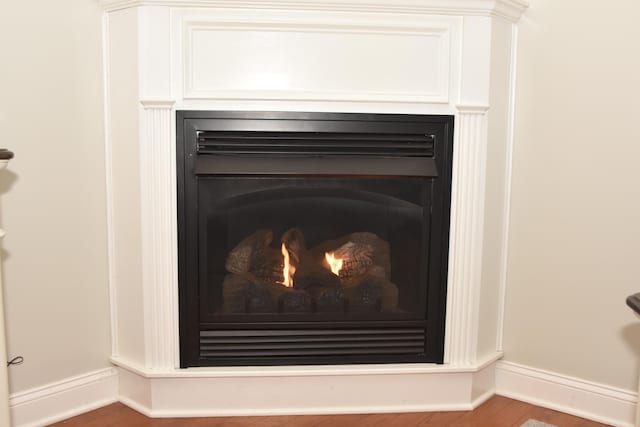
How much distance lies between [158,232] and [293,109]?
0.74 metres

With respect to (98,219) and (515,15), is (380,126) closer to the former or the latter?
(515,15)

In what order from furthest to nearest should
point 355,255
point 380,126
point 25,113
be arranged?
point 355,255
point 380,126
point 25,113

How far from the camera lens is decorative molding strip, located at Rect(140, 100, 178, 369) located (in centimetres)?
224

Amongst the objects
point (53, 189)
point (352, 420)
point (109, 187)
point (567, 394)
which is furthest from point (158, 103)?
point (567, 394)

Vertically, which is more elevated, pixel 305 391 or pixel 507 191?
pixel 507 191

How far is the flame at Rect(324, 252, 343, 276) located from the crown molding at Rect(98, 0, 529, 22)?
3.33 feet

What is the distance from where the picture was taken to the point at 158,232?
228 centimetres

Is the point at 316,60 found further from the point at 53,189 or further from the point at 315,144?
the point at 53,189

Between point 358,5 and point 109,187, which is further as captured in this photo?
point 109,187

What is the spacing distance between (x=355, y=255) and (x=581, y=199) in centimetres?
97

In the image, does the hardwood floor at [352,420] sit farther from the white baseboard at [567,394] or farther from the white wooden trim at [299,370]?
the white wooden trim at [299,370]

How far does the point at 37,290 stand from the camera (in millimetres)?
2262

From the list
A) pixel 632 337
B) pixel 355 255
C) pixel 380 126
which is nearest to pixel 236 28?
pixel 380 126

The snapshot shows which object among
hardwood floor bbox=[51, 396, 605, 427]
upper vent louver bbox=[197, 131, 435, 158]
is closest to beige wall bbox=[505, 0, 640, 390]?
hardwood floor bbox=[51, 396, 605, 427]
